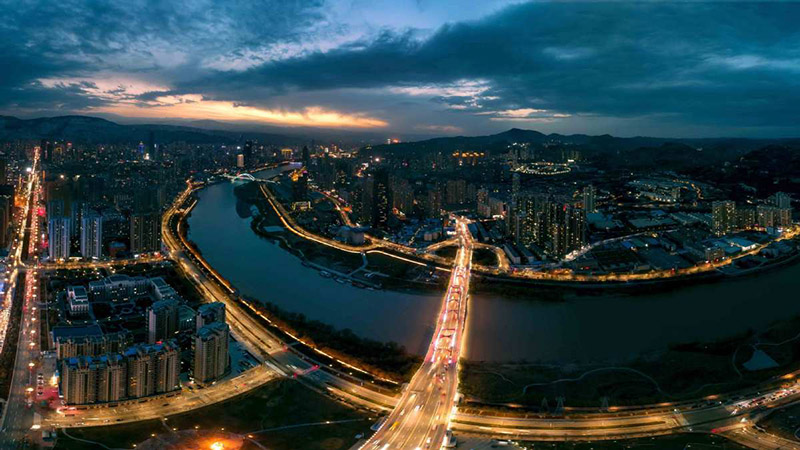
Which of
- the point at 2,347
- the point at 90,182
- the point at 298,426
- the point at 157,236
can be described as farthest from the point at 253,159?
the point at 298,426

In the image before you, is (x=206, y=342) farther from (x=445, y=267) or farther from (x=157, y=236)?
(x=157, y=236)

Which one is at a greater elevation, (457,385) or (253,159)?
(253,159)

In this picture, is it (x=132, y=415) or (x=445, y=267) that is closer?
(x=132, y=415)

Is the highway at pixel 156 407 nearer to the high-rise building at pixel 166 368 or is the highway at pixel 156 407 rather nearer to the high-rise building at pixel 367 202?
the high-rise building at pixel 166 368

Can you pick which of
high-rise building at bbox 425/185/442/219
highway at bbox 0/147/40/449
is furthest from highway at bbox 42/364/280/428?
high-rise building at bbox 425/185/442/219

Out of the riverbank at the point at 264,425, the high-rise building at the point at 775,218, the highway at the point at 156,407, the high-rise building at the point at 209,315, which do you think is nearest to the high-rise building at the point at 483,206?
the high-rise building at the point at 775,218

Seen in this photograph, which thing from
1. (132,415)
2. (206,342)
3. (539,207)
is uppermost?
(539,207)

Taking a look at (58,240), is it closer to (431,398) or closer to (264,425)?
(264,425)
